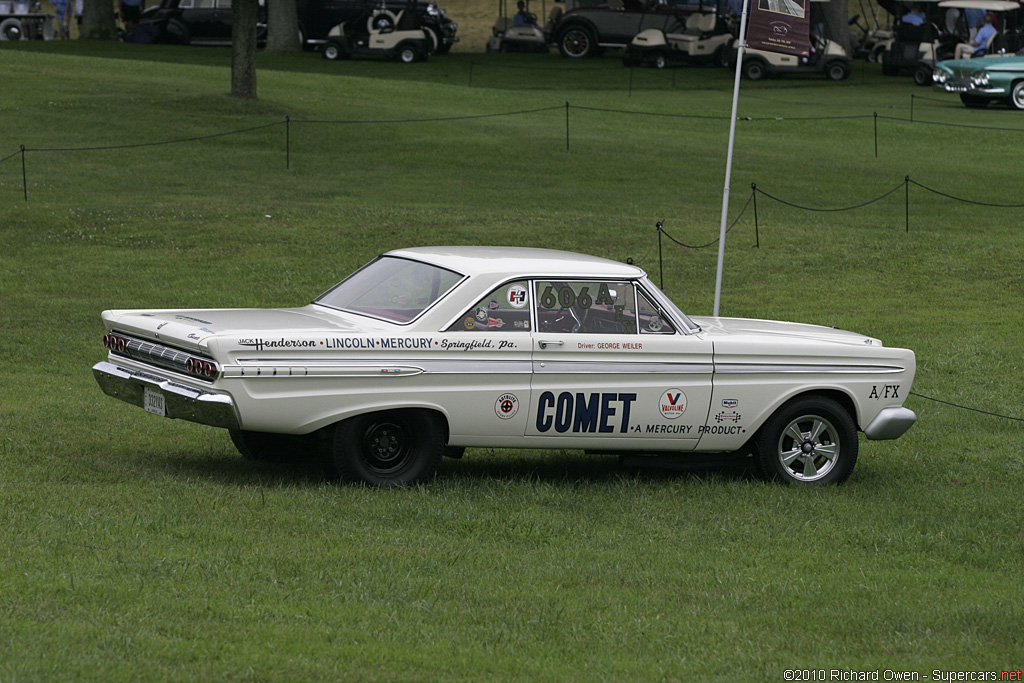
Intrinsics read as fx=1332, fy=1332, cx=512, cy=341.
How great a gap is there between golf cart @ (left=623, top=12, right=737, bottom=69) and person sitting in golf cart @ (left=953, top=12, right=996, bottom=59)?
25.3 ft

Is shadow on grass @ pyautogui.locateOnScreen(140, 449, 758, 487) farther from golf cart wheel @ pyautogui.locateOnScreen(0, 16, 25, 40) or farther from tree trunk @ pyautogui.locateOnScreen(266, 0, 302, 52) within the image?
golf cart wheel @ pyautogui.locateOnScreen(0, 16, 25, 40)

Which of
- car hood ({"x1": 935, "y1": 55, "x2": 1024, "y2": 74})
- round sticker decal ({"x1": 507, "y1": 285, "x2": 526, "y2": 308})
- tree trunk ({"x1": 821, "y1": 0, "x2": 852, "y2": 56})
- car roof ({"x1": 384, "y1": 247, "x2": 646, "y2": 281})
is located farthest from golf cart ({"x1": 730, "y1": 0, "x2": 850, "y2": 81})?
round sticker decal ({"x1": 507, "y1": 285, "x2": 526, "y2": 308})

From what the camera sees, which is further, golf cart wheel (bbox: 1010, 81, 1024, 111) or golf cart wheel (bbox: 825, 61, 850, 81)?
golf cart wheel (bbox: 825, 61, 850, 81)

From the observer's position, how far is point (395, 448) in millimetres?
7785

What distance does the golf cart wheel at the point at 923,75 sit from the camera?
4131 centimetres

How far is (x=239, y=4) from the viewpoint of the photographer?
90.7 ft

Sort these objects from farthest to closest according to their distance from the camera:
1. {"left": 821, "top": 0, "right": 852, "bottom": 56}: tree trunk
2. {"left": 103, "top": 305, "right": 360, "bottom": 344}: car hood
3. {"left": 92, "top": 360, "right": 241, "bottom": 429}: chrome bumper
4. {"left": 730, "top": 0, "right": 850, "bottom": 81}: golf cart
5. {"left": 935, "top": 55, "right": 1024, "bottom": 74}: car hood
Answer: {"left": 821, "top": 0, "right": 852, "bottom": 56}: tree trunk, {"left": 730, "top": 0, "right": 850, "bottom": 81}: golf cart, {"left": 935, "top": 55, "right": 1024, "bottom": 74}: car hood, {"left": 103, "top": 305, "right": 360, "bottom": 344}: car hood, {"left": 92, "top": 360, "right": 241, "bottom": 429}: chrome bumper

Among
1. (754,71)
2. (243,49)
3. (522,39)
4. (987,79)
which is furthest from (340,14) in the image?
(987,79)

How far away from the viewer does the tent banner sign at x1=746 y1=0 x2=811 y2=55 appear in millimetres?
13422

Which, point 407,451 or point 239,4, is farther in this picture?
point 239,4

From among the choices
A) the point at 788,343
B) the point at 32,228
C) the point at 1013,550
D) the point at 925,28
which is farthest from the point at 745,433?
the point at 925,28

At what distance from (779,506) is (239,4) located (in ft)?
73.9

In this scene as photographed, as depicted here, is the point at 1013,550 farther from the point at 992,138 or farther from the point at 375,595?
the point at 992,138

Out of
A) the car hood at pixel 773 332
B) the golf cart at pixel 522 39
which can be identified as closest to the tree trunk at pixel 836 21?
the golf cart at pixel 522 39
